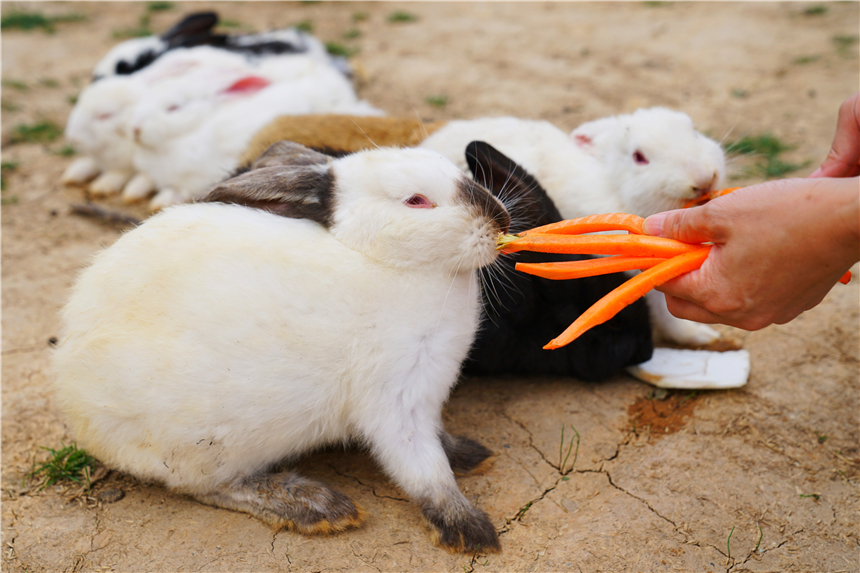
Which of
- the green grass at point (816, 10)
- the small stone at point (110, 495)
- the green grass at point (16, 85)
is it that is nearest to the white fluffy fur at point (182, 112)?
the green grass at point (16, 85)

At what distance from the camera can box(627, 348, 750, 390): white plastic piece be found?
9.68 ft

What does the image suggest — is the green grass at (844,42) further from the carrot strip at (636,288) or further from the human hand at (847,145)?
the carrot strip at (636,288)

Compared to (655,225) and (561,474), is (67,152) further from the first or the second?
(655,225)

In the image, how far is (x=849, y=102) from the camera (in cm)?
250

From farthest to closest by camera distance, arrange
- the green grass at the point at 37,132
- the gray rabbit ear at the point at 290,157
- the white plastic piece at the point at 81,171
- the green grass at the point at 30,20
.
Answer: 1. the green grass at the point at 30,20
2. the green grass at the point at 37,132
3. the white plastic piece at the point at 81,171
4. the gray rabbit ear at the point at 290,157

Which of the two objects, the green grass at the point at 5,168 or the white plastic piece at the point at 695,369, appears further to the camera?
the green grass at the point at 5,168

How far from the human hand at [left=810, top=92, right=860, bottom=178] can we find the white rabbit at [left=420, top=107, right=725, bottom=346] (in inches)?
20.3

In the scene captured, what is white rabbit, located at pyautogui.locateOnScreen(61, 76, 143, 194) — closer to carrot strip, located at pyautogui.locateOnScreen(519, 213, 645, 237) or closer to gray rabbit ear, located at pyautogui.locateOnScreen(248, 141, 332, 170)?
gray rabbit ear, located at pyautogui.locateOnScreen(248, 141, 332, 170)

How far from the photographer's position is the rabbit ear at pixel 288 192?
7.66 feet

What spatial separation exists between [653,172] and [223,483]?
2.41m

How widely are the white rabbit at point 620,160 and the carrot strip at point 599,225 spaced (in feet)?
3.00

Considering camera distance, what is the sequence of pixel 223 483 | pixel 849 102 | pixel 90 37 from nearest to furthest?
pixel 223 483, pixel 849 102, pixel 90 37

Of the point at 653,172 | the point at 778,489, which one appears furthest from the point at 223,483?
the point at 653,172

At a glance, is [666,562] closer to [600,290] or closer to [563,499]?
[563,499]
